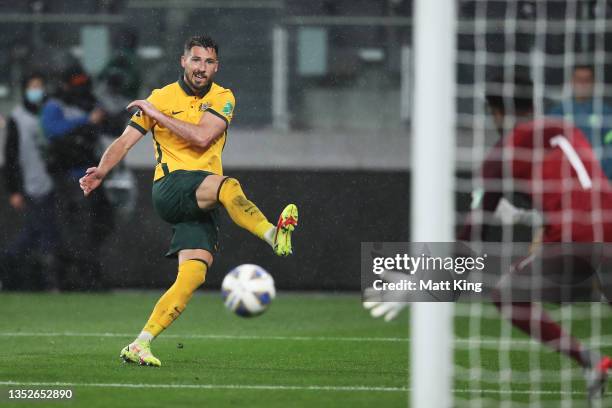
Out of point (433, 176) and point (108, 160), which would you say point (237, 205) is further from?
point (433, 176)

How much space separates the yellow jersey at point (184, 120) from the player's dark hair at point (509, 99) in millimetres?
1968

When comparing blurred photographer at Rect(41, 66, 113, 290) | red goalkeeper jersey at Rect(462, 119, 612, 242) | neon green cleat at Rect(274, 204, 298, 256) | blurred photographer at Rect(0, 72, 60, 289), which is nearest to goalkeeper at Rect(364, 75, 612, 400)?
red goalkeeper jersey at Rect(462, 119, 612, 242)

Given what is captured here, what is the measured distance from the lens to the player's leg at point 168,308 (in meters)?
7.60

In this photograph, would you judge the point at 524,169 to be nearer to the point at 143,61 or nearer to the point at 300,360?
the point at 300,360

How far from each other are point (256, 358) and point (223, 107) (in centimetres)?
158

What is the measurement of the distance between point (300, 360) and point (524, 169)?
232 centimetres

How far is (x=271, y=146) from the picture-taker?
13898 millimetres

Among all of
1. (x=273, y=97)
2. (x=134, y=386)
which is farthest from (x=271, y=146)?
(x=134, y=386)

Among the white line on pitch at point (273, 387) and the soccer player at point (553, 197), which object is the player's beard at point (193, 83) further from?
the soccer player at point (553, 197)

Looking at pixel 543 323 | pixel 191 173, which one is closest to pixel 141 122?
pixel 191 173

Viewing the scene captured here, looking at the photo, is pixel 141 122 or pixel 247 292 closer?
pixel 247 292

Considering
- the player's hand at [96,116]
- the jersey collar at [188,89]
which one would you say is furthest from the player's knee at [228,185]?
the player's hand at [96,116]

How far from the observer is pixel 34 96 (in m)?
13.4

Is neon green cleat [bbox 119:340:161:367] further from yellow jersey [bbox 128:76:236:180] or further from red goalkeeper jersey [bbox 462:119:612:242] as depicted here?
red goalkeeper jersey [bbox 462:119:612:242]
